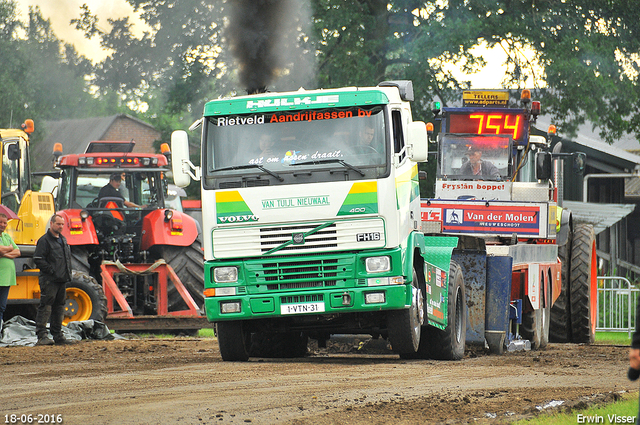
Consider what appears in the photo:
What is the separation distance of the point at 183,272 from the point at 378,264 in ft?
23.1

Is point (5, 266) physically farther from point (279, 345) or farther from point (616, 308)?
point (616, 308)

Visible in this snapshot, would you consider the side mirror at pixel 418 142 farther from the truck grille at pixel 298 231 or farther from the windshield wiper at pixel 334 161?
the truck grille at pixel 298 231

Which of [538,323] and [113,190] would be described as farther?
[113,190]

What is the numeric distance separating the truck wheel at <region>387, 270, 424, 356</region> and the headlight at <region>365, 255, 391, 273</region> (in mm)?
528

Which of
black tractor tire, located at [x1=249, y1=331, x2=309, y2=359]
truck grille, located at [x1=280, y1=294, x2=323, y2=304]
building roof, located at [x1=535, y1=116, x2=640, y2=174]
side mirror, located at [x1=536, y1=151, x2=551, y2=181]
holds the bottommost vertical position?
black tractor tire, located at [x1=249, y1=331, x2=309, y2=359]

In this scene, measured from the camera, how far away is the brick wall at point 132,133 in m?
56.7

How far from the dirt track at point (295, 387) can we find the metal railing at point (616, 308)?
27.3 ft

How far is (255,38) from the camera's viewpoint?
16.4m

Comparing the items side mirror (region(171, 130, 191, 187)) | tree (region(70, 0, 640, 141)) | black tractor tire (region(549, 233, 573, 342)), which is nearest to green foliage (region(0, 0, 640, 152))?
tree (region(70, 0, 640, 141))

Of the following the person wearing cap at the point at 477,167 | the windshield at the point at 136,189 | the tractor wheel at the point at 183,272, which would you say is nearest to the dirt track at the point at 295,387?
the tractor wheel at the point at 183,272

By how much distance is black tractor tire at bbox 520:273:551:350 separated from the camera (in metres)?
13.8

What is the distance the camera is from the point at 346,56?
2712 cm

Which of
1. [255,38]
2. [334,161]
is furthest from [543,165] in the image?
[334,161]

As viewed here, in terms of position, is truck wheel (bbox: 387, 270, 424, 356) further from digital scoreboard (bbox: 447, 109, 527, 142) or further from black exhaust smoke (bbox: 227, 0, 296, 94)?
black exhaust smoke (bbox: 227, 0, 296, 94)
